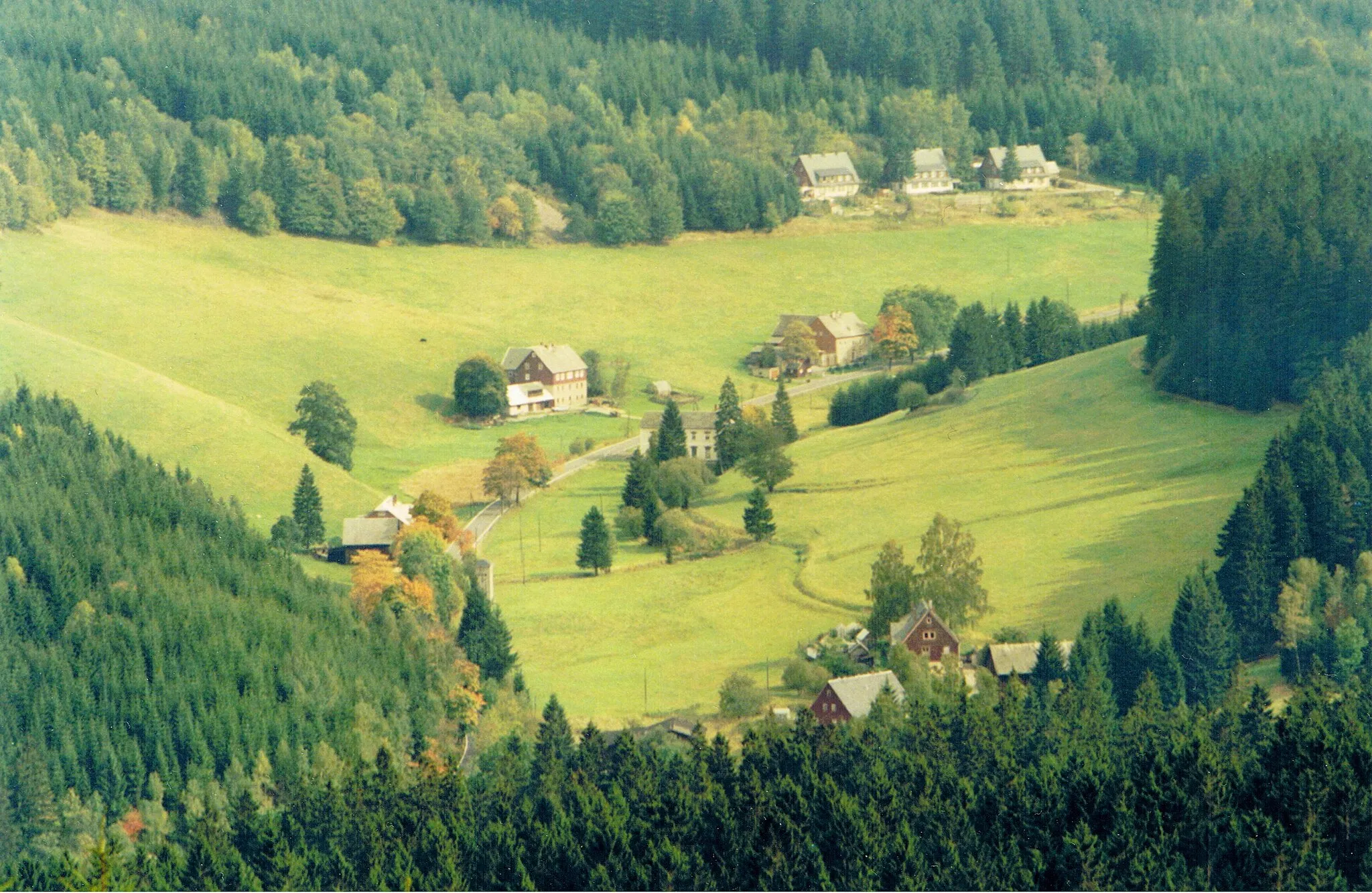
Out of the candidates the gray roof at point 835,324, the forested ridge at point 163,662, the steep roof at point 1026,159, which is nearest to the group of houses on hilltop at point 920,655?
the forested ridge at point 163,662

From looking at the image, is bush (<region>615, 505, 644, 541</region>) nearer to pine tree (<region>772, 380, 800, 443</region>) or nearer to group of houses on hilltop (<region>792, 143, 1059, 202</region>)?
pine tree (<region>772, 380, 800, 443</region>)

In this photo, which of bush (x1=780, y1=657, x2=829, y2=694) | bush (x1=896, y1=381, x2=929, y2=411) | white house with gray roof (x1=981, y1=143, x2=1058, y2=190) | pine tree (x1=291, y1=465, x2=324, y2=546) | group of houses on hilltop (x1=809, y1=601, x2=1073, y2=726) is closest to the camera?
group of houses on hilltop (x1=809, y1=601, x2=1073, y2=726)

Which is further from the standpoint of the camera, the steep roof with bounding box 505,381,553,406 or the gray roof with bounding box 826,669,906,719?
the steep roof with bounding box 505,381,553,406

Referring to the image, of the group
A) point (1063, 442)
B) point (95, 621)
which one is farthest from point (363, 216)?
point (95, 621)

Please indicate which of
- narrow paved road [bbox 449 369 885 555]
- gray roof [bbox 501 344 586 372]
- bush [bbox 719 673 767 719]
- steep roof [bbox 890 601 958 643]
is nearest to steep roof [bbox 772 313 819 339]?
narrow paved road [bbox 449 369 885 555]

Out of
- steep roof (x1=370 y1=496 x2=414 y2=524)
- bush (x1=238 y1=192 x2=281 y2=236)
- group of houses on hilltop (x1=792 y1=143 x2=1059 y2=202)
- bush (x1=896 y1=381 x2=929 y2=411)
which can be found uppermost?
group of houses on hilltop (x1=792 y1=143 x2=1059 y2=202)

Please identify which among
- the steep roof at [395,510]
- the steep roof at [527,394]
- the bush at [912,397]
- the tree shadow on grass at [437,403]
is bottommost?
the tree shadow on grass at [437,403]

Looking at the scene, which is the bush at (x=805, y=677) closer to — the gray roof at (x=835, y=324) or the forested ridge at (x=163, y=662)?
the forested ridge at (x=163, y=662)
